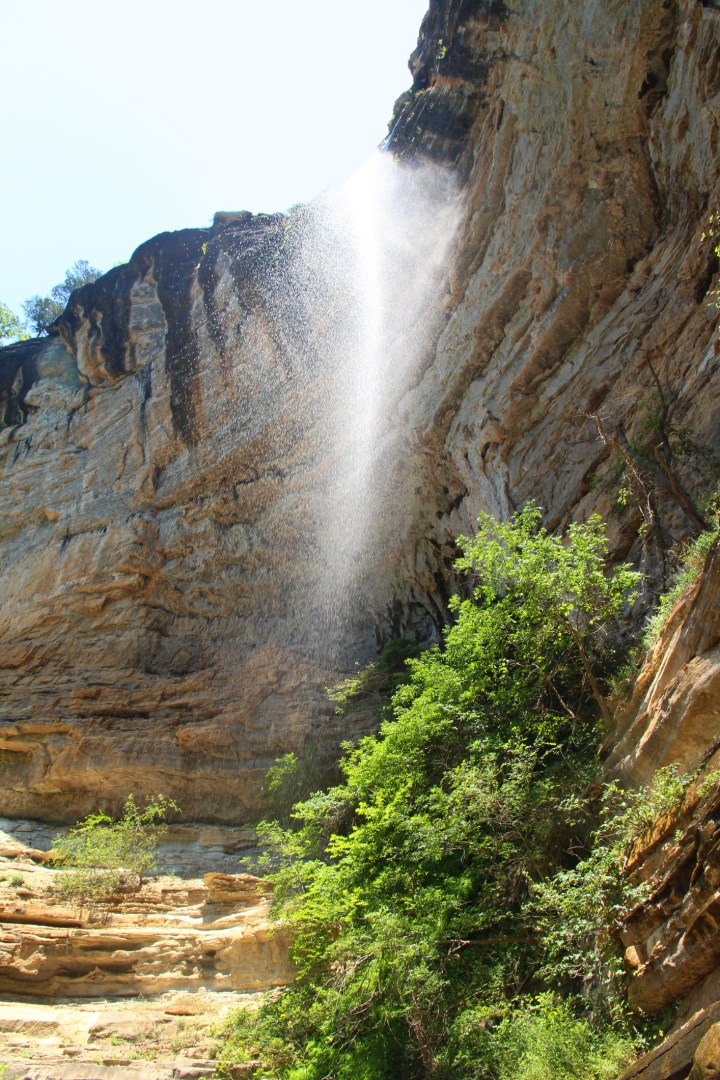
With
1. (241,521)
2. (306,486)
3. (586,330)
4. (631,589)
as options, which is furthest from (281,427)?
(631,589)

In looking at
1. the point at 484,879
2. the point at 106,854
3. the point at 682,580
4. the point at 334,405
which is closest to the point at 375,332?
the point at 334,405

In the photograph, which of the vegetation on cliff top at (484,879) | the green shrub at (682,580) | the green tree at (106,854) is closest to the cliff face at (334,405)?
the green tree at (106,854)

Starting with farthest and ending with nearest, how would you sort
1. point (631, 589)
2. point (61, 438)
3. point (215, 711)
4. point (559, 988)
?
point (61, 438) < point (215, 711) < point (631, 589) < point (559, 988)

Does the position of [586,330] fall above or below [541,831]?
above

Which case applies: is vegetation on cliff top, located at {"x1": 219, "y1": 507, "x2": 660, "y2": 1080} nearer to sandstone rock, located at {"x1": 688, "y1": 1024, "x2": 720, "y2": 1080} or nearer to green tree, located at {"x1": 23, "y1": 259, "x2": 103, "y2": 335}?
sandstone rock, located at {"x1": 688, "y1": 1024, "x2": 720, "y2": 1080}

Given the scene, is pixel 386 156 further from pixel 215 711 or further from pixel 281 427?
pixel 215 711

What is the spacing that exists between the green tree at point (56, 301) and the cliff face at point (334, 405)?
8474mm

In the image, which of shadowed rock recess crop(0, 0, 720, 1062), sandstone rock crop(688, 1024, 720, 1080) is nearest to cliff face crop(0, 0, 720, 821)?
shadowed rock recess crop(0, 0, 720, 1062)

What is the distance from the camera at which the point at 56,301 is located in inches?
1458

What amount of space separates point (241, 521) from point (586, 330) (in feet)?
42.7

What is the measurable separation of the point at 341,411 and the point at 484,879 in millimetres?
15603

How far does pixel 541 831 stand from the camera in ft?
26.3

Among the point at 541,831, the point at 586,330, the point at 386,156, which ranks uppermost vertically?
the point at 386,156

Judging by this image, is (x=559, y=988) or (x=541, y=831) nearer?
(x=559, y=988)
